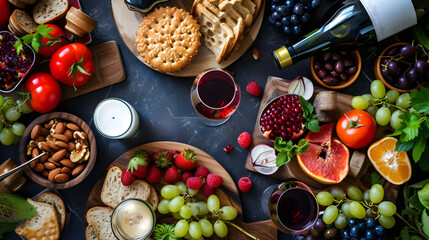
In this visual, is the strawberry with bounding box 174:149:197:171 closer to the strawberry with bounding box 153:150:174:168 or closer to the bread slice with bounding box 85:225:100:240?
the strawberry with bounding box 153:150:174:168

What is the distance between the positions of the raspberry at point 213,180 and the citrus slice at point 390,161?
549 millimetres

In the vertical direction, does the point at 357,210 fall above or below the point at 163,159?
below

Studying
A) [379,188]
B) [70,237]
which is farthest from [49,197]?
[379,188]

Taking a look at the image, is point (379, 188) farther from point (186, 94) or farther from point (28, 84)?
point (28, 84)

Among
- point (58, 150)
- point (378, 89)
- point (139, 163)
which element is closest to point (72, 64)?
point (58, 150)

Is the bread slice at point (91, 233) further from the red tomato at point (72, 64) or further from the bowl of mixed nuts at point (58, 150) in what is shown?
the red tomato at point (72, 64)

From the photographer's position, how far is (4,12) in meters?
1.37

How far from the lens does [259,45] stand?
4.76 ft

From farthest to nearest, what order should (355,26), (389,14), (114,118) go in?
(114,118), (355,26), (389,14)

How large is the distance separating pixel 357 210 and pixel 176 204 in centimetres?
62

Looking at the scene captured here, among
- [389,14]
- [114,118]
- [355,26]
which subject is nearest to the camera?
[389,14]

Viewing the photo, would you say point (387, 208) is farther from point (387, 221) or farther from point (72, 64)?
point (72, 64)

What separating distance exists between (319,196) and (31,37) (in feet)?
3.78

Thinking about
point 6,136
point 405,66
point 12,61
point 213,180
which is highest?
point 12,61
